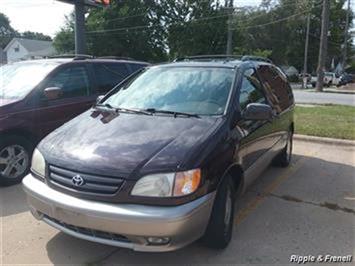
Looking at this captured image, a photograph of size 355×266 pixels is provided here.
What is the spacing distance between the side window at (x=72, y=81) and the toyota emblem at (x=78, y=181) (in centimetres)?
305

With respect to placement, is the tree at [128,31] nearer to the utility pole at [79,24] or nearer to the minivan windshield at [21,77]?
the utility pole at [79,24]

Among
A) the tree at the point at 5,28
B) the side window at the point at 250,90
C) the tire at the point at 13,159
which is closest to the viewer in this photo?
the side window at the point at 250,90

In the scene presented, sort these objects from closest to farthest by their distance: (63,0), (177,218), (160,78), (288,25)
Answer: (177,218), (160,78), (63,0), (288,25)

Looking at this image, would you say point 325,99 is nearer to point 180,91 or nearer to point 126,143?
point 180,91

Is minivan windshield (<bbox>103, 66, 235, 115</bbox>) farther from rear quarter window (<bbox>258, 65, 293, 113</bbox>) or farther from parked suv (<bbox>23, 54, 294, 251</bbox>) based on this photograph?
rear quarter window (<bbox>258, 65, 293, 113</bbox>)

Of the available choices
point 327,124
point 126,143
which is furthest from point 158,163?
point 327,124

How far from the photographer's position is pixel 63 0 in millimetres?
12523

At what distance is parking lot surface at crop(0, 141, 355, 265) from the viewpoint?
3582 mm

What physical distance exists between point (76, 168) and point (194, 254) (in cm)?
127

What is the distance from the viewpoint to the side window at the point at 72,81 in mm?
6152

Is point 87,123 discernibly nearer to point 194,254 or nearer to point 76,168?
point 76,168

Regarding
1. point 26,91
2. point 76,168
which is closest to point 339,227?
point 76,168

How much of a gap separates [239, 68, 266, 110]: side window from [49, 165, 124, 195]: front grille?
1752mm

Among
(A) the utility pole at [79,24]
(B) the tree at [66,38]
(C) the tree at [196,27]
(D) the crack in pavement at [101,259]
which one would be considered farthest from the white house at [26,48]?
(D) the crack in pavement at [101,259]
